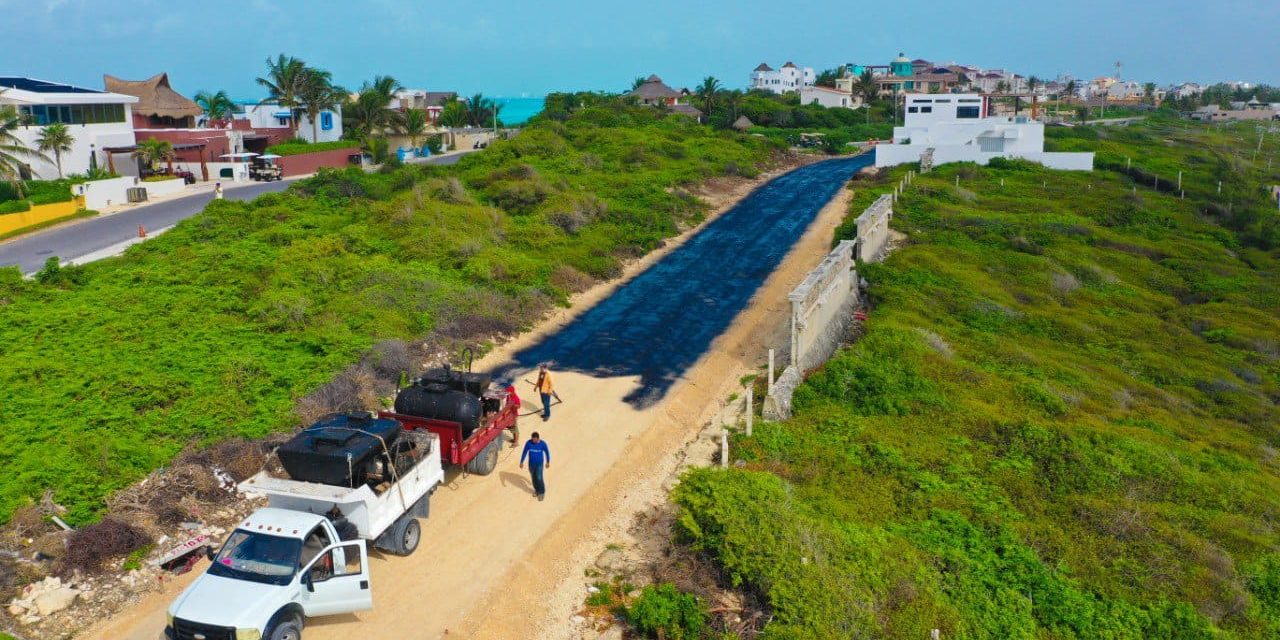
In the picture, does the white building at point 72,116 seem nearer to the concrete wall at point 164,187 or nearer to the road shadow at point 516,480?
the concrete wall at point 164,187

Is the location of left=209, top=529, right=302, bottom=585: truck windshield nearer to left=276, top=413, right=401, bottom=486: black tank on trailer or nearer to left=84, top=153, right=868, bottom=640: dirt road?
left=84, top=153, right=868, bottom=640: dirt road

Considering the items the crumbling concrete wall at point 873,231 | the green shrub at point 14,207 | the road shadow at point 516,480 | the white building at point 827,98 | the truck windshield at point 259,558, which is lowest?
the road shadow at point 516,480

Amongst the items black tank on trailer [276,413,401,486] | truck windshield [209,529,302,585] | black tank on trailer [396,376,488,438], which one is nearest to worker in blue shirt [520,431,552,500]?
black tank on trailer [396,376,488,438]

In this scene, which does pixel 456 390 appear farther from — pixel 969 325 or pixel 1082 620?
pixel 969 325

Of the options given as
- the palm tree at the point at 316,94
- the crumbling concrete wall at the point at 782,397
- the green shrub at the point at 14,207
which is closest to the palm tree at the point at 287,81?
the palm tree at the point at 316,94

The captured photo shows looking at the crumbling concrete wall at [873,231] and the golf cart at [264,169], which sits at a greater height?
the golf cart at [264,169]

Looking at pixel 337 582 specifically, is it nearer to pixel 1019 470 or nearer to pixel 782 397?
pixel 782 397

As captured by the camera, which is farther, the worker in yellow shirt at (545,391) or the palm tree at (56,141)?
the palm tree at (56,141)
